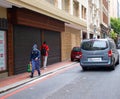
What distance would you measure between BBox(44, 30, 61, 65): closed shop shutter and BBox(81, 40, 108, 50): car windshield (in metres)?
5.23

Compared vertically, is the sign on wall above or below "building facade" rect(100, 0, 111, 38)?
below

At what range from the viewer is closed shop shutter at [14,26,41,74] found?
663 inches

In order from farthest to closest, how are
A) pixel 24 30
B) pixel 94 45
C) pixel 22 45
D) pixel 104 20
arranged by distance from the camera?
pixel 104 20, pixel 24 30, pixel 94 45, pixel 22 45

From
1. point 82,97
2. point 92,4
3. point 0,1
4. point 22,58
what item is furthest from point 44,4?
point 92,4

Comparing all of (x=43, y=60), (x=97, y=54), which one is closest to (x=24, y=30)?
(x=43, y=60)

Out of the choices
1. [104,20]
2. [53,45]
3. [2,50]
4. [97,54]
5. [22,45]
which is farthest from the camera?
[104,20]

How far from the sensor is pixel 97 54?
17.6 m

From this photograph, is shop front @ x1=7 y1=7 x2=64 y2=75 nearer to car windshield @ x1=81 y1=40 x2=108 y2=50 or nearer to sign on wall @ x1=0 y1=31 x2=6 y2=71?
sign on wall @ x1=0 y1=31 x2=6 y2=71

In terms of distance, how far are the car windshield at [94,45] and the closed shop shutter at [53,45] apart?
17.2 ft

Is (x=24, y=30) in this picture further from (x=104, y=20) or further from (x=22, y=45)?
(x=104, y=20)

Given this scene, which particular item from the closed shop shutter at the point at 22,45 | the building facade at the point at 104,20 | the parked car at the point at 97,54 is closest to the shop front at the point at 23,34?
the closed shop shutter at the point at 22,45

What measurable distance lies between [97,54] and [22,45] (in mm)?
4018

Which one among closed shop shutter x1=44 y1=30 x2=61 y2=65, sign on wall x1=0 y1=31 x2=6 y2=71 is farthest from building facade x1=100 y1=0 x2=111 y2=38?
sign on wall x1=0 y1=31 x2=6 y2=71

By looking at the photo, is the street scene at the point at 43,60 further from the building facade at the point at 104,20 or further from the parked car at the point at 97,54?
the building facade at the point at 104,20
